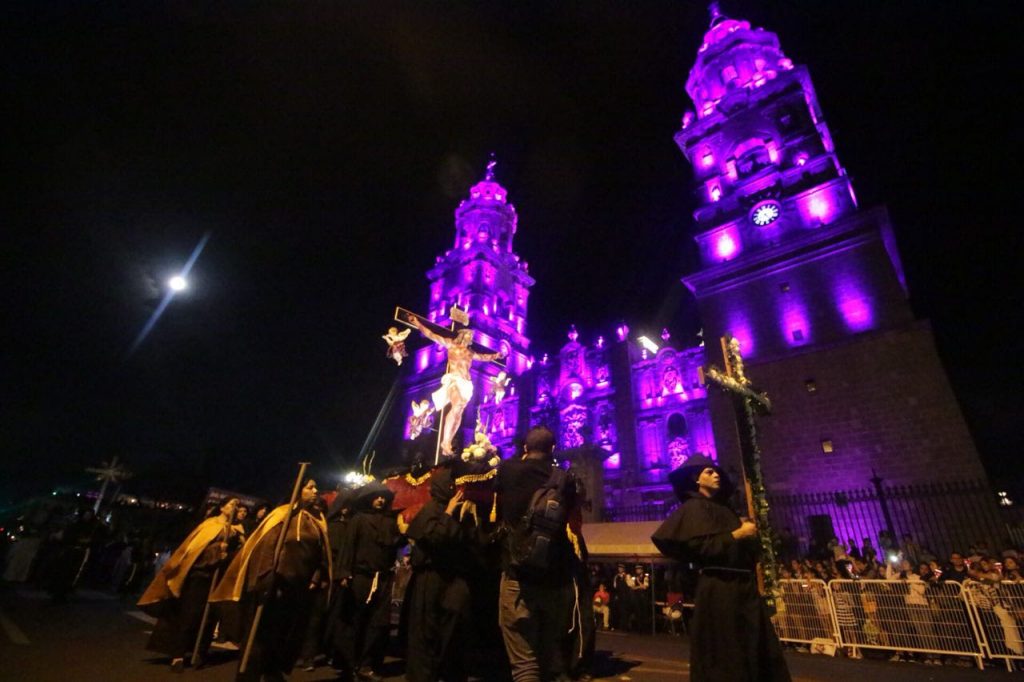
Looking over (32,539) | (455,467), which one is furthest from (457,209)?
(455,467)

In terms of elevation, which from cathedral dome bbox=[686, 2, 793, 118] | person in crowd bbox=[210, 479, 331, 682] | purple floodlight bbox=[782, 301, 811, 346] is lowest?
person in crowd bbox=[210, 479, 331, 682]

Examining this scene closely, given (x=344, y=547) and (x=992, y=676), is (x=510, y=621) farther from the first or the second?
(x=992, y=676)

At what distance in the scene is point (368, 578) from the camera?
5.84m

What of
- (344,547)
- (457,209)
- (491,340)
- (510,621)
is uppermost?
(457,209)

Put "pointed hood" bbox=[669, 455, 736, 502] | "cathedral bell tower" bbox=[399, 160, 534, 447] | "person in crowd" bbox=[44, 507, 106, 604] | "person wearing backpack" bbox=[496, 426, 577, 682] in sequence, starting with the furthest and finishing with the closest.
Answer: "cathedral bell tower" bbox=[399, 160, 534, 447] → "person in crowd" bbox=[44, 507, 106, 604] → "pointed hood" bbox=[669, 455, 736, 502] → "person wearing backpack" bbox=[496, 426, 577, 682]

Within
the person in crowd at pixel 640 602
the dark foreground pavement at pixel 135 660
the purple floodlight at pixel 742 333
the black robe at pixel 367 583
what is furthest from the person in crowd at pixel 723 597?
the purple floodlight at pixel 742 333

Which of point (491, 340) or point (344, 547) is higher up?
point (491, 340)

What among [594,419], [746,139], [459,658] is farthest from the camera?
[594,419]

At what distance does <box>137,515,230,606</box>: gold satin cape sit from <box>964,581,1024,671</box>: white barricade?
1174 centimetres

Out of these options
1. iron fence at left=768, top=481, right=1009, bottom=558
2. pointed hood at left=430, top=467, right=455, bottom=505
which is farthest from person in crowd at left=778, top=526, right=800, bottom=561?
pointed hood at left=430, top=467, right=455, bottom=505

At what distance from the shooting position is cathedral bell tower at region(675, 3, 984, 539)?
18.4m

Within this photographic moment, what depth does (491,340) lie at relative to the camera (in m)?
45.0

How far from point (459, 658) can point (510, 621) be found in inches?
52.4

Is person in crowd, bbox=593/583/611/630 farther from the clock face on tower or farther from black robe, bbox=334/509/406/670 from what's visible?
the clock face on tower
